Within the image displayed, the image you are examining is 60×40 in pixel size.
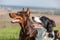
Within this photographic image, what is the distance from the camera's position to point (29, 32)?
5500mm

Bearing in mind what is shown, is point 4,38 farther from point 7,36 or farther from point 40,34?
point 40,34

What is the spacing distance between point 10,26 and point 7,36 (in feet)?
2.22

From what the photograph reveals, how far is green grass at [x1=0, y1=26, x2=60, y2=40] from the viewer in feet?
25.7

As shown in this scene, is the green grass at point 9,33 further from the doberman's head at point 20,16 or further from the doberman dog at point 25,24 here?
the doberman's head at point 20,16

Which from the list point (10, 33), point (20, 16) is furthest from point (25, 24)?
point (10, 33)

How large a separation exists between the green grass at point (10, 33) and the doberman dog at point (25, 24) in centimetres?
215

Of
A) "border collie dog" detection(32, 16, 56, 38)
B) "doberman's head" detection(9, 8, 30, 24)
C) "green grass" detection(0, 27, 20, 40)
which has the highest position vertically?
"doberman's head" detection(9, 8, 30, 24)

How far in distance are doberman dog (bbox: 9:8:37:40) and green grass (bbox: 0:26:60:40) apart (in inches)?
84.8

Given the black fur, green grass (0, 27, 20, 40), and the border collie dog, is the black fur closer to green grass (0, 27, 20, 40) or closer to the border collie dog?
the border collie dog

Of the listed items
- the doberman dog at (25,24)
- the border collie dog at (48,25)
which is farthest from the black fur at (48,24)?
the doberman dog at (25,24)

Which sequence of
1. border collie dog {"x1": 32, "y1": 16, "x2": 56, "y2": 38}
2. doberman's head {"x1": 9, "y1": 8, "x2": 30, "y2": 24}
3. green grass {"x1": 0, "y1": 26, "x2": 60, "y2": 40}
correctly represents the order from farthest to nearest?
green grass {"x1": 0, "y1": 26, "x2": 60, "y2": 40}
border collie dog {"x1": 32, "y1": 16, "x2": 56, "y2": 38}
doberman's head {"x1": 9, "y1": 8, "x2": 30, "y2": 24}

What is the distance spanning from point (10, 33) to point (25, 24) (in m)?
2.66

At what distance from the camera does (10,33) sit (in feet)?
26.6

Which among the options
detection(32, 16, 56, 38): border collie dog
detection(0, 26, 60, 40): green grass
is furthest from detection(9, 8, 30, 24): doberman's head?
detection(0, 26, 60, 40): green grass
